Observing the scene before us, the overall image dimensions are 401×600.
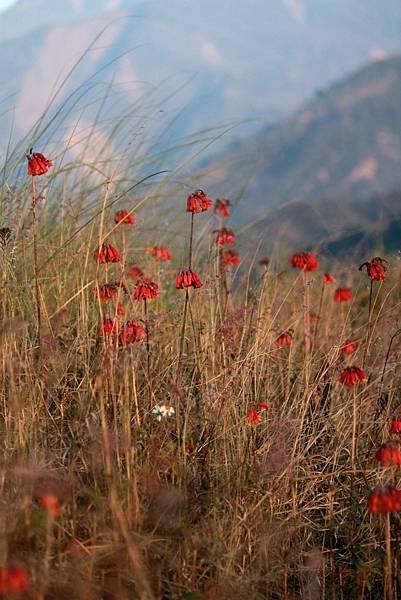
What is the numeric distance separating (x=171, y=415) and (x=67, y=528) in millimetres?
638

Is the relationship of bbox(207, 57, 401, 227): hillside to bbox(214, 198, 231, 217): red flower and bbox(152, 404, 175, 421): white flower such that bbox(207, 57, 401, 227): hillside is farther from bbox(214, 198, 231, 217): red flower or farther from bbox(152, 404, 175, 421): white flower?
bbox(152, 404, 175, 421): white flower

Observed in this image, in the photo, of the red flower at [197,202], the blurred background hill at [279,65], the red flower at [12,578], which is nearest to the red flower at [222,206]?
the red flower at [197,202]

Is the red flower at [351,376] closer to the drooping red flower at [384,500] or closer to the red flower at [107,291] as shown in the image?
the drooping red flower at [384,500]

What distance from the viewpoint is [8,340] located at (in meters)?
2.59

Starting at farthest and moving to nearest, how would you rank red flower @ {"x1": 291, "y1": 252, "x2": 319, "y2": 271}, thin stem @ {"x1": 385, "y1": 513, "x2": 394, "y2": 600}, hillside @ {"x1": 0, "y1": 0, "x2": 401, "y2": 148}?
hillside @ {"x1": 0, "y1": 0, "x2": 401, "y2": 148} → red flower @ {"x1": 291, "y1": 252, "x2": 319, "y2": 271} → thin stem @ {"x1": 385, "y1": 513, "x2": 394, "y2": 600}

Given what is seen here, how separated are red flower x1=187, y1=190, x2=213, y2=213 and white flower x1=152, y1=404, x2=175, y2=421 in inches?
23.6

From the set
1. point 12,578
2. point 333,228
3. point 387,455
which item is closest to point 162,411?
point 387,455

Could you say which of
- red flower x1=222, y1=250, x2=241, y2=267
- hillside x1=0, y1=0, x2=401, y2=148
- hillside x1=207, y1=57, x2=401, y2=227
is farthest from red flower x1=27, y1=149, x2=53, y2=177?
hillside x1=0, y1=0, x2=401, y2=148

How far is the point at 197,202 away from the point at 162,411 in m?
0.64

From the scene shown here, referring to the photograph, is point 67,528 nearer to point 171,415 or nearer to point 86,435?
point 86,435

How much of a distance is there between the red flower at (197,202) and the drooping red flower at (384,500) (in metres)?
1.05

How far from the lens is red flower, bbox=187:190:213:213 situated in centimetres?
250

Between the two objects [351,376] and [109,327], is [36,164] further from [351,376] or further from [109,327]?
[351,376]

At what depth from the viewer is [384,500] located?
1796 millimetres
